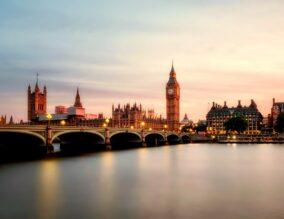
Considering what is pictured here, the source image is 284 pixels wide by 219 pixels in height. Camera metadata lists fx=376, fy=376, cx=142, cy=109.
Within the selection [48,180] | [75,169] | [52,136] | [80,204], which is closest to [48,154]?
[52,136]

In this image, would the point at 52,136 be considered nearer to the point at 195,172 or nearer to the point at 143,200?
the point at 195,172

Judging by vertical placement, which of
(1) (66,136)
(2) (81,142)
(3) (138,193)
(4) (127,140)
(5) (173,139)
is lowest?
(3) (138,193)

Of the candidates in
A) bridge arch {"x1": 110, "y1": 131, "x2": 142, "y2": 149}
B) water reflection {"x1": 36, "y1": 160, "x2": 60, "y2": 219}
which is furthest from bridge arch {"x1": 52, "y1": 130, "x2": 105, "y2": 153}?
water reflection {"x1": 36, "y1": 160, "x2": 60, "y2": 219}

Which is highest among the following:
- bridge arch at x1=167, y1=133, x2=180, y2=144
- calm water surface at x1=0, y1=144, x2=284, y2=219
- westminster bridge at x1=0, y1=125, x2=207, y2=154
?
westminster bridge at x1=0, y1=125, x2=207, y2=154

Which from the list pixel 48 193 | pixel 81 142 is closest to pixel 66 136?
pixel 81 142

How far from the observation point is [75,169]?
152 feet

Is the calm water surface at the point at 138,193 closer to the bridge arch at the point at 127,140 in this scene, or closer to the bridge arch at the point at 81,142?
the bridge arch at the point at 81,142

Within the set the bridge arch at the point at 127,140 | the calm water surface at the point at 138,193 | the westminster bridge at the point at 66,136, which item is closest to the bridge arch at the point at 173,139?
the westminster bridge at the point at 66,136

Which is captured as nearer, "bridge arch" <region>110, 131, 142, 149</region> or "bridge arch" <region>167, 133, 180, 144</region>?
"bridge arch" <region>110, 131, 142, 149</region>

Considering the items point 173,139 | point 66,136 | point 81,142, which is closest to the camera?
point 66,136

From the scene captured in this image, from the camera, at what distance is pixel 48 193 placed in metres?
29.8

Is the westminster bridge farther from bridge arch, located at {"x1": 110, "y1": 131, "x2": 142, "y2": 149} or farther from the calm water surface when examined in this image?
the calm water surface

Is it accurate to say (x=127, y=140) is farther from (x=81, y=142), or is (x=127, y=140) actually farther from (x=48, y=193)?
(x=48, y=193)

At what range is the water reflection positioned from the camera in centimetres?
2353
